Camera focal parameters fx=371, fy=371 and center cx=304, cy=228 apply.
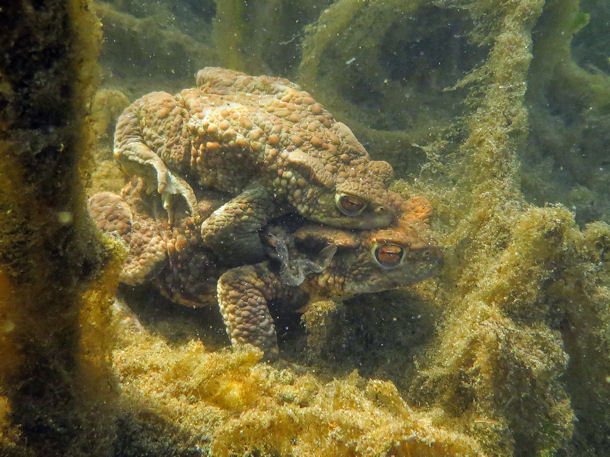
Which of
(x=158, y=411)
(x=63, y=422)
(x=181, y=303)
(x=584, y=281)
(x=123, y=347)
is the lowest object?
(x=181, y=303)

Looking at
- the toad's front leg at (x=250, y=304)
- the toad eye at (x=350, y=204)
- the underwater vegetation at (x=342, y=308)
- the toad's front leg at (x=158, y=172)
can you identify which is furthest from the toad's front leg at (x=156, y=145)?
the toad eye at (x=350, y=204)

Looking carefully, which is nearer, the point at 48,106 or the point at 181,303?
the point at 48,106

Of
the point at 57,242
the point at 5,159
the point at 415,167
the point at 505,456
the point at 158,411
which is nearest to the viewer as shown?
the point at 5,159

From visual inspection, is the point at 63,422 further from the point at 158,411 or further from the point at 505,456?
the point at 505,456

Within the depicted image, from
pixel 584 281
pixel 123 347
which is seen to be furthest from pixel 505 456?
pixel 123 347

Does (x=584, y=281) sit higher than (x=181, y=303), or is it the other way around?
(x=584, y=281)

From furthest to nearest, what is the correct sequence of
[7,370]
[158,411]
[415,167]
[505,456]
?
1. [415,167]
2. [505,456]
3. [158,411]
4. [7,370]

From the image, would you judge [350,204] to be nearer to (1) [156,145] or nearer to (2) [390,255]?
(2) [390,255]
